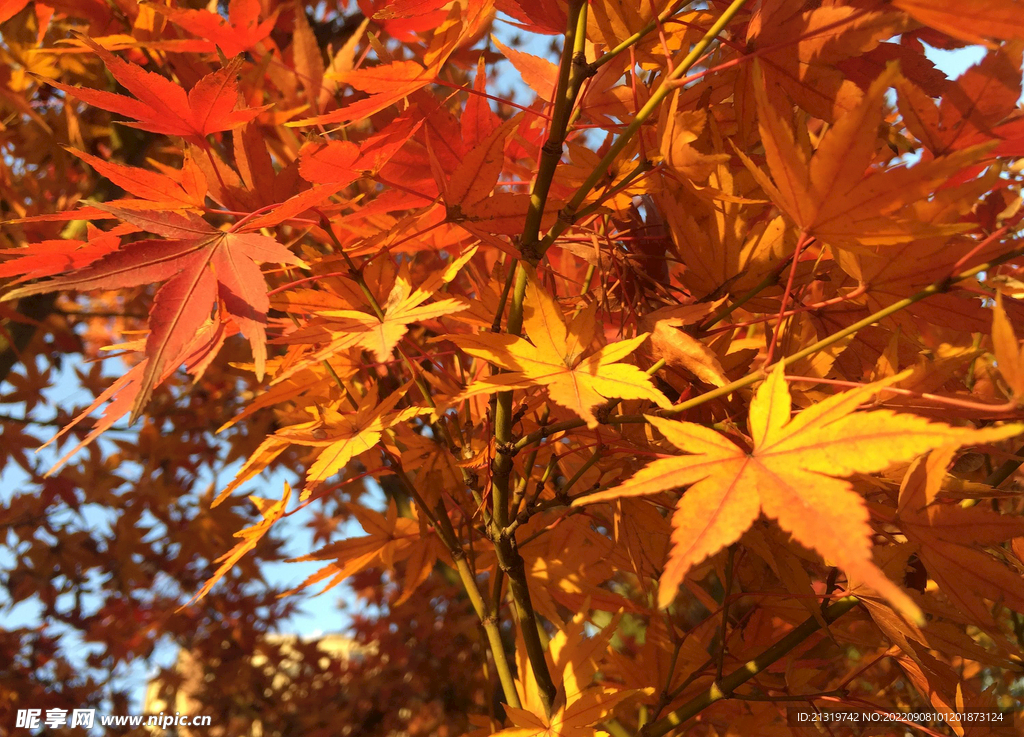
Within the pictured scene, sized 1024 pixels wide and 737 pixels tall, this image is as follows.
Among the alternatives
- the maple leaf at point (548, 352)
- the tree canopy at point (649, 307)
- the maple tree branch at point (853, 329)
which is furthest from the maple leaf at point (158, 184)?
the maple tree branch at point (853, 329)

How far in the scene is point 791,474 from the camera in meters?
0.30

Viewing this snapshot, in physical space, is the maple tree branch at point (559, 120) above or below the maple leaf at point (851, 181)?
above

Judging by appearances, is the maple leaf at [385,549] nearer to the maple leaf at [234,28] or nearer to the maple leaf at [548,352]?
the maple leaf at [548,352]

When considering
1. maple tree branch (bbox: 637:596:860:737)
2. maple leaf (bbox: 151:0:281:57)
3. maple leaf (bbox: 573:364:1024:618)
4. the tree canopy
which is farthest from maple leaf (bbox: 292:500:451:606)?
maple leaf (bbox: 151:0:281:57)

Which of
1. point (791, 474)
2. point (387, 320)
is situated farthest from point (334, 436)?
point (791, 474)

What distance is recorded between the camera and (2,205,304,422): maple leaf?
1.22 feet

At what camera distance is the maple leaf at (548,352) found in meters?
0.38

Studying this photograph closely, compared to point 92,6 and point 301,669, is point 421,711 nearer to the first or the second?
point 301,669

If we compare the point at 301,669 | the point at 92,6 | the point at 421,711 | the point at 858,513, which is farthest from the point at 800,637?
the point at 301,669

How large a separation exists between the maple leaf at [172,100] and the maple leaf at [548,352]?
0.25 m

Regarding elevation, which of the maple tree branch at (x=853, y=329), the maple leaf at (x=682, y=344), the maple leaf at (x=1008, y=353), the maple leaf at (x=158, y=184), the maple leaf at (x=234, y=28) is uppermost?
the maple leaf at (x=234, y=28)

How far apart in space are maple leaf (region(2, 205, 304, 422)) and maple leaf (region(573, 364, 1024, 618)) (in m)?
0.24

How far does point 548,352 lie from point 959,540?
285mm

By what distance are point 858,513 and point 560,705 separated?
0.35m
